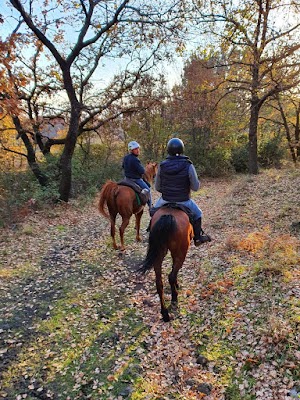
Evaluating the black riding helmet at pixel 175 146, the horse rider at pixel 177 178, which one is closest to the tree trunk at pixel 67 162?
the horse rider at pixel 177 178

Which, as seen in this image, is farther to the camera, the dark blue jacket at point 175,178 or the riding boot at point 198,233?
the riding boot at point 198,233

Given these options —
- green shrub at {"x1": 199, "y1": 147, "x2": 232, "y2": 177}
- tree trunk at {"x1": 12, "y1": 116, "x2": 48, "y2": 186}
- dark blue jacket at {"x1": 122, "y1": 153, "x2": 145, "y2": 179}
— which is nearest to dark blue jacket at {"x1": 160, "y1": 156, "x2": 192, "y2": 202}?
dark blue jacket at {"x1": 122, "y1": 153, "x2": 145, "y2": 179}

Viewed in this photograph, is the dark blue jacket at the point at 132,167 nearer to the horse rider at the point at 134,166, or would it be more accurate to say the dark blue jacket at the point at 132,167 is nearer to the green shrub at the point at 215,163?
the horse rider at the point at 134,166

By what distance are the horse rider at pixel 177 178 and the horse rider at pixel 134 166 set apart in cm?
243

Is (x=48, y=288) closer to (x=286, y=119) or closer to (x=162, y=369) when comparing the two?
(x=162, y=369)

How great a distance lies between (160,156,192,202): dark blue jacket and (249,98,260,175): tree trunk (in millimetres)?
13641

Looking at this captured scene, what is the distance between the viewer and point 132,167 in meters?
7.89

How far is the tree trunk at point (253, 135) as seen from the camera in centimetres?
1713

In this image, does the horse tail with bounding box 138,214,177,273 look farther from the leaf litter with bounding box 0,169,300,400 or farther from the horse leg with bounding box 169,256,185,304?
the leaf litter with bounding box 0,169,300,400

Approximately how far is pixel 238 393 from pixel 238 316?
4.36 feet

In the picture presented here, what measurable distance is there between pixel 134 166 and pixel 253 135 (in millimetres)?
12507

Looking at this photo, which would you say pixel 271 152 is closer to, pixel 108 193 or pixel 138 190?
pixel 138 190

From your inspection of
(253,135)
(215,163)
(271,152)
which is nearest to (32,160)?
(215,163)

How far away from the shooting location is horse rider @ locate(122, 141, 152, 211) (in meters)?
7.76
